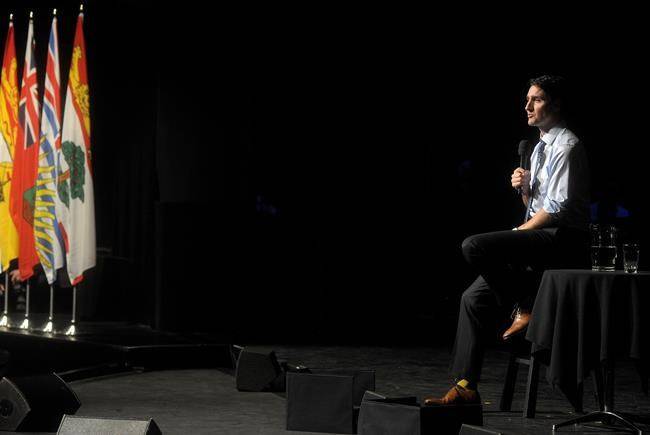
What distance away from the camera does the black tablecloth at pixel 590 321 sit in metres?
3.21

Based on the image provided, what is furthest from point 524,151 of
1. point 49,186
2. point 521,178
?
point 49,186

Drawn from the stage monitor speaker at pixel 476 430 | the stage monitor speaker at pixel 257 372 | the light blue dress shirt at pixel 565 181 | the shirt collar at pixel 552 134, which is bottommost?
the stage monitor speaker at pixel 257 372

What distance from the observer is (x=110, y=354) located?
5.60 meters

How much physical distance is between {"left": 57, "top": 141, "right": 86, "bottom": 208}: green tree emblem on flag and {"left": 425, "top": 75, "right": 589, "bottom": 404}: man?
3.62 m

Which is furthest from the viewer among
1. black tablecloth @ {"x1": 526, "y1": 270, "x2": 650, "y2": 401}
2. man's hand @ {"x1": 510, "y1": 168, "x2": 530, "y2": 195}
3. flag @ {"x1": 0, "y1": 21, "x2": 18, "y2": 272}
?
flag @ {"x1": 0, "y1": 21, "x2": 18, "y2": 272}

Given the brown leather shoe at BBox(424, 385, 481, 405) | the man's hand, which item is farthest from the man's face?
the brown leather shoe at BBox(424, 385, 481, 405)

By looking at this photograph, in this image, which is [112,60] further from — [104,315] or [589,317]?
[589,317]

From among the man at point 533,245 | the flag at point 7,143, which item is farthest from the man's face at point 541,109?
the flag at point 7,143

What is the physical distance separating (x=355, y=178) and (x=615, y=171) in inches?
87.4

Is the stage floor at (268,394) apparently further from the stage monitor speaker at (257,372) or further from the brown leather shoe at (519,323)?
the brown leather shoe at (519,323)

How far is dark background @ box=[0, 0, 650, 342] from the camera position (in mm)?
7117

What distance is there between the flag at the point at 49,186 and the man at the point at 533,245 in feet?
12.3

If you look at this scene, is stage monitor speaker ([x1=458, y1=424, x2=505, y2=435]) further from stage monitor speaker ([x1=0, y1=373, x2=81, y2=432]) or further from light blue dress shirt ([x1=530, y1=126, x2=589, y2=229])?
stage monitor speaker ([x1=0, y1=373, x2=81, y2=432])

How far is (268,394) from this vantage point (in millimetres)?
4355
